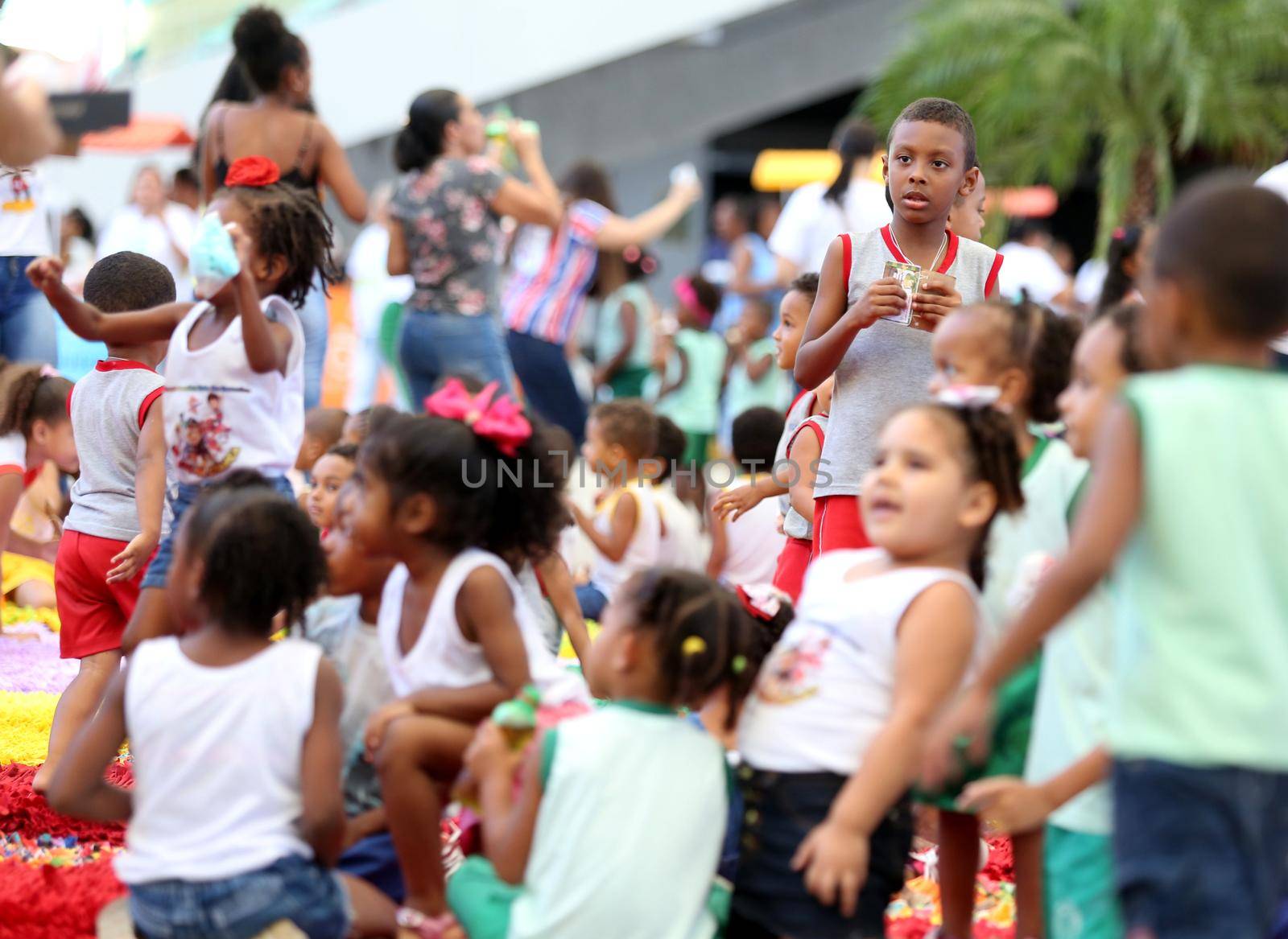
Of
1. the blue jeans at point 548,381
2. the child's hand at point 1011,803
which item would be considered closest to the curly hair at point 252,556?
the child's hand at point 1011,803

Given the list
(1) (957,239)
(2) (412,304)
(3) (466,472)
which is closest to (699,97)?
(2) (412,304)

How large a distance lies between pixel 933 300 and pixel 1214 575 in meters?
1.66

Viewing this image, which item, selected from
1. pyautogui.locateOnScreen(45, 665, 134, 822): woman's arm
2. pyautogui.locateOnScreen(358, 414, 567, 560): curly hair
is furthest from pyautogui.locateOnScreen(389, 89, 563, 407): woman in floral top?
pyautogui.locateOnScreen(45, 665, 134, 822): woman's arm

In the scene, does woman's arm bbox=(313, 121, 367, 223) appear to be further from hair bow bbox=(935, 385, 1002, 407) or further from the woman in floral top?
hair bow bbox=(935, 385, 1002, 407)

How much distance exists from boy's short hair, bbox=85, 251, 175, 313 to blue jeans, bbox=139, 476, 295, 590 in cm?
59

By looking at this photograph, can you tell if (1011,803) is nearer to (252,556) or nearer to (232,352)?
(252,556)

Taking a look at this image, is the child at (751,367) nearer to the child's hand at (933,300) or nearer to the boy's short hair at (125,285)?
the boy's short hair at (125,285)

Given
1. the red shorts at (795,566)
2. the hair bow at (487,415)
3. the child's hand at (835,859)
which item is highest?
the hair bow at (487,415)

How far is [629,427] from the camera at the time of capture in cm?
630

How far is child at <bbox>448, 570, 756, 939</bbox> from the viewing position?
8.89 feet

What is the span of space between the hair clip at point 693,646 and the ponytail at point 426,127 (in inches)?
146

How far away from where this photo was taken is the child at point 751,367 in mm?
9531

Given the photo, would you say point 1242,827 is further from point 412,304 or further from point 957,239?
point 412,304

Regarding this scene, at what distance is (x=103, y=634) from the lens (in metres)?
4.14
